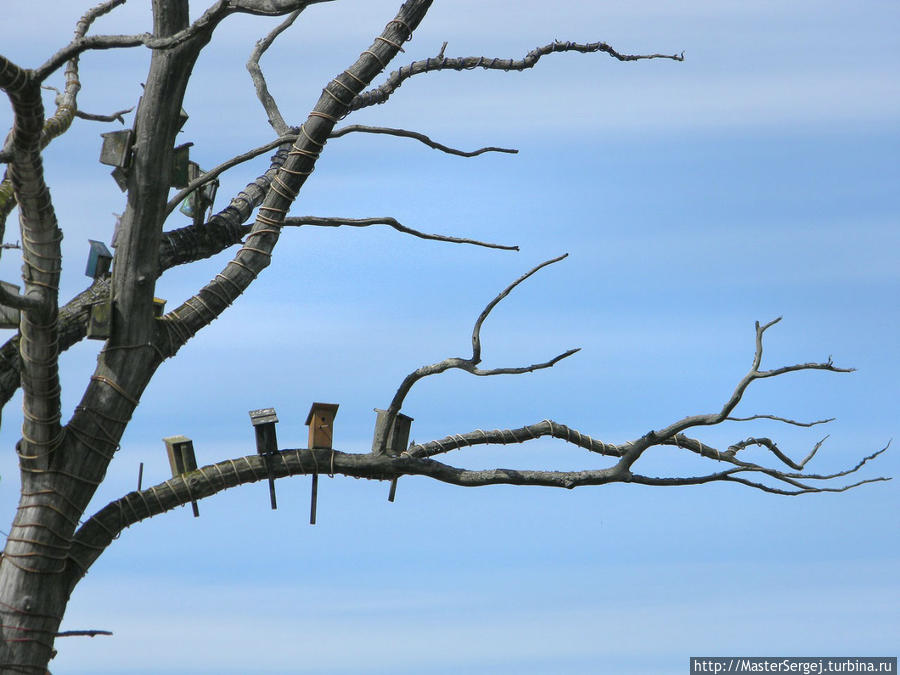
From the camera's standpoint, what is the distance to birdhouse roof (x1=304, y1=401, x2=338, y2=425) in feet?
21.4

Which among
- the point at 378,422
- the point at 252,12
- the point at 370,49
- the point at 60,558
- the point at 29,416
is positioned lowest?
the point at 60,558

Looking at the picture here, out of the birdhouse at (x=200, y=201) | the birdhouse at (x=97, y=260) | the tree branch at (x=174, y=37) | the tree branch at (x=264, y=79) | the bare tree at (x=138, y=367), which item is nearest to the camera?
the tree branch at (x=174, y=37)

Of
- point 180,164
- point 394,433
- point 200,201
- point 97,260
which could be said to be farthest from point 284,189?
point 394,433

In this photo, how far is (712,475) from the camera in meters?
6.33

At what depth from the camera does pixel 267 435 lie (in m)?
6.43

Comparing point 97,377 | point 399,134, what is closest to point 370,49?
point 399,134

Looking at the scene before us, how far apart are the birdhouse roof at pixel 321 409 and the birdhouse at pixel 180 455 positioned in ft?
2.45

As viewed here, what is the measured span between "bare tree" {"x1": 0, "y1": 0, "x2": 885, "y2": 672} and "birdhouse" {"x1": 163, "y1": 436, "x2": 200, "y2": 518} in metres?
0.07

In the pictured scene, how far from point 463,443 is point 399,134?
2.16 m

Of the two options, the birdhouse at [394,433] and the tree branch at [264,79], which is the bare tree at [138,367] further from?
the tree branch at [264,79]

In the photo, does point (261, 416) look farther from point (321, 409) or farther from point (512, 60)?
point (512, 60)

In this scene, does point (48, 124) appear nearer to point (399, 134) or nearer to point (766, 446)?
point (399, 134)

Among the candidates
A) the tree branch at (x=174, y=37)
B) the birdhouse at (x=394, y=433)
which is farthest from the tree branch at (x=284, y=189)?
the tree branch at (x=174, y=37)

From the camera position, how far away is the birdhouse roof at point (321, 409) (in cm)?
653
